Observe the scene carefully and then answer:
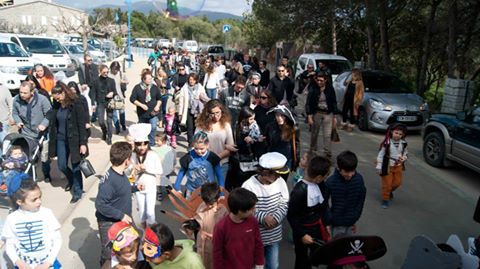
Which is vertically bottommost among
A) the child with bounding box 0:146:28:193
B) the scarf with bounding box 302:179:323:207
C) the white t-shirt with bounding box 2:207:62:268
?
the white t-shirt with bounding box 2:207:62:268

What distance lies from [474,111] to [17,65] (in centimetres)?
1435

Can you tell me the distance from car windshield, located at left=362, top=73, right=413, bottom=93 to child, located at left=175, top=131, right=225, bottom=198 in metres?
8.37

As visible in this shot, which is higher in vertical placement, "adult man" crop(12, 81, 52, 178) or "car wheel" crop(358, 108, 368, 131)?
"adult man" crop(12, 81, 52, 178)

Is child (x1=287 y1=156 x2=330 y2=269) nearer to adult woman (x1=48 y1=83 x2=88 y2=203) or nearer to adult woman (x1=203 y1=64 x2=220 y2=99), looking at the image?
adult woman (x1=48 y1=83 x2=88 y2=203)

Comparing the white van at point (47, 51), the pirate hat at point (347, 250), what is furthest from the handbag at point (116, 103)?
the white van at point (47, 51)

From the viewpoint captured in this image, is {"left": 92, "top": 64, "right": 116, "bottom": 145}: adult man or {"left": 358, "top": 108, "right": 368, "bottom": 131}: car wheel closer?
{"left": 92, "top": 64, "right": 116, "bottom": 145}: adult man

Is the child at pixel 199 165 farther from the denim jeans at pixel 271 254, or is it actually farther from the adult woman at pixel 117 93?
A: the adult woman at pixel 117 93

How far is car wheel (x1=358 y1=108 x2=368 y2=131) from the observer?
1141cm

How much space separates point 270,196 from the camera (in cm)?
370

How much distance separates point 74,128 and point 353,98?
295 inches

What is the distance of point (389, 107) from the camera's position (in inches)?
424

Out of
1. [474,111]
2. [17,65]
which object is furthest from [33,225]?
[17,65]

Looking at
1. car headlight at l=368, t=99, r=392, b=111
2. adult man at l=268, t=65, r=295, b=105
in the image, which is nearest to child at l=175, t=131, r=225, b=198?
adult man at l=268, t=65, r=295, b=105

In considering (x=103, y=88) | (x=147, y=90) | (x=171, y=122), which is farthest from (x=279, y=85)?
(x=103, y=88)
